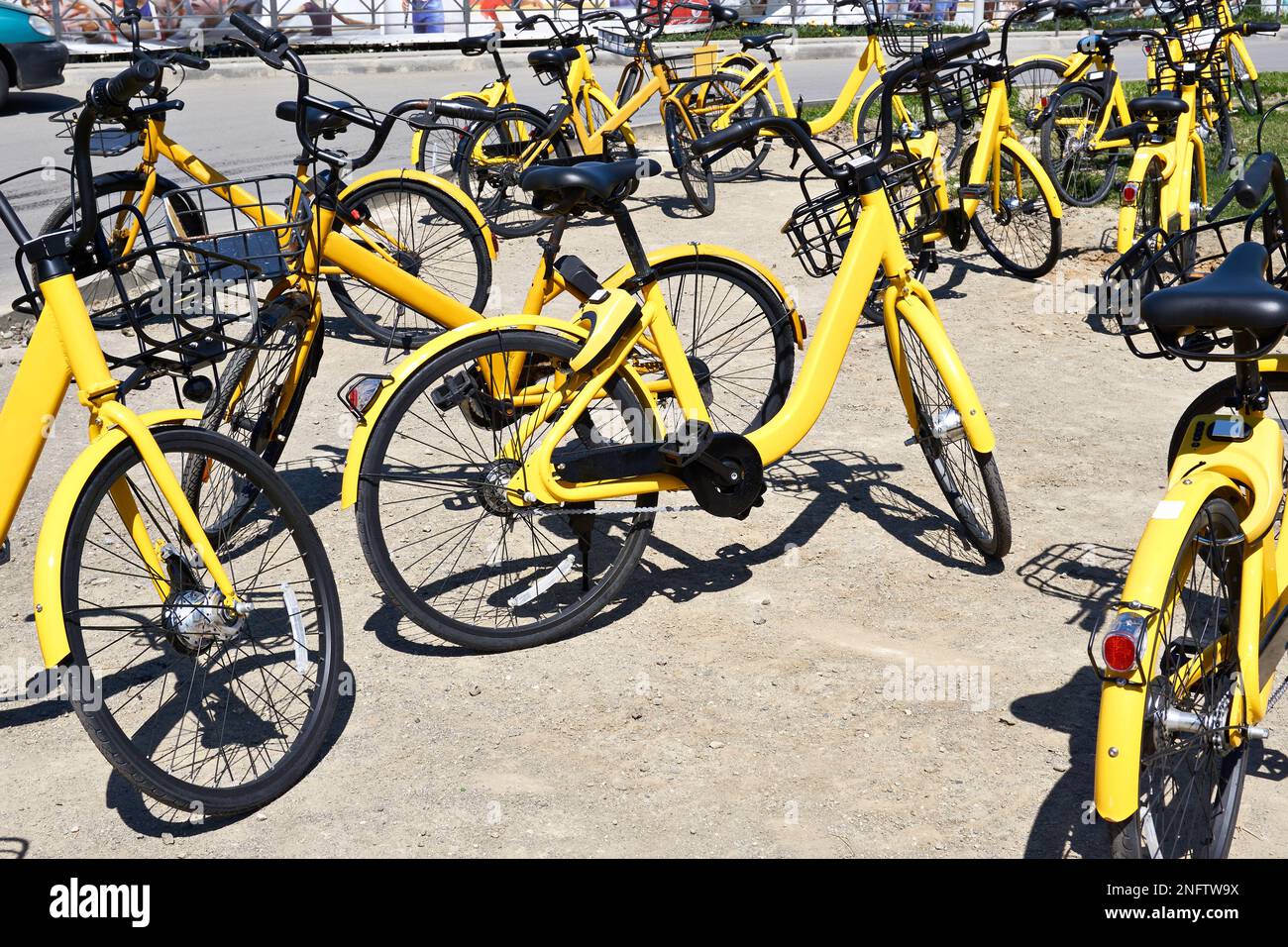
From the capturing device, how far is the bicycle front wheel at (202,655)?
10.2 ft

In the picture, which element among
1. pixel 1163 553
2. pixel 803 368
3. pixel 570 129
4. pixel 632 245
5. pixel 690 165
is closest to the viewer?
pixel 1163 553

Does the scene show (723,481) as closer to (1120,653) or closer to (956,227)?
(1120,653)

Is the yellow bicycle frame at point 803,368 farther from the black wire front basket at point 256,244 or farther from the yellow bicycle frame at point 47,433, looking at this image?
the yellow bicycle frame at point 47,433

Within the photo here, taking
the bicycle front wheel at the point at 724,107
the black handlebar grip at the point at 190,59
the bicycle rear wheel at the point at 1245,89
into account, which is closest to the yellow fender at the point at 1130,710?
the black handlebar grip at the point at 190,59

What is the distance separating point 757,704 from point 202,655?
5.00 ft

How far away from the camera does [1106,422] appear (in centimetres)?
564

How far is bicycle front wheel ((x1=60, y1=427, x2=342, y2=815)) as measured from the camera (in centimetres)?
311

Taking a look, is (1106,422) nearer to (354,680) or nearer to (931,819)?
(931,819)

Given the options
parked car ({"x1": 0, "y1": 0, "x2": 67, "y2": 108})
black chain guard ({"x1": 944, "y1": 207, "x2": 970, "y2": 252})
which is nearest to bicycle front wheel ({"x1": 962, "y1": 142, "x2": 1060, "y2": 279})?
black chain guard ({"x1": 944, "y1": 207, "x2": 970, "y2": 252})

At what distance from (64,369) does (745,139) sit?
2.06 m

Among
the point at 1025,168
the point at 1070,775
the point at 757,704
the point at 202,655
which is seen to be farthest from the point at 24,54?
the point at 1070,775

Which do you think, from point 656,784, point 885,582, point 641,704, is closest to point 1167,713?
point 656,784

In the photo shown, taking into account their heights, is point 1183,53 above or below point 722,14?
below

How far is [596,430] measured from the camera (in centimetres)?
417
